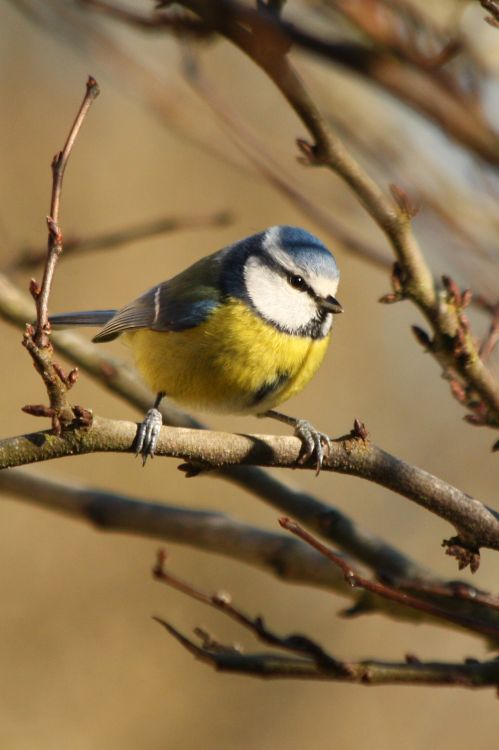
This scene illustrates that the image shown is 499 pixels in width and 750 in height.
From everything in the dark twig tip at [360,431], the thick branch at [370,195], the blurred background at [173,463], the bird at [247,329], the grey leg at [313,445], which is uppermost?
the thick branch at [370,195]

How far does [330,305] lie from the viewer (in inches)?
113

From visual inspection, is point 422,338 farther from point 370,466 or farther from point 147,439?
point 147,439

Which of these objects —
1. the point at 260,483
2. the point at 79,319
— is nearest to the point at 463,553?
the point at 260,483

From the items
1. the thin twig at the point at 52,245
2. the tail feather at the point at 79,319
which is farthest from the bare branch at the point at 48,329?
the tail feather at the point at 79,319

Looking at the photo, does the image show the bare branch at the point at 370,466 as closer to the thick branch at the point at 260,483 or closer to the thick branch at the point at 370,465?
the thick branch at the point at 370,465

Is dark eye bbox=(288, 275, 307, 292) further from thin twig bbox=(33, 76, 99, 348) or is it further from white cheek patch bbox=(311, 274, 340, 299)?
thin twig bbox=(33, 76, 99, 348)

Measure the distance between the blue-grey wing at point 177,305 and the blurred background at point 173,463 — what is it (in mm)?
376

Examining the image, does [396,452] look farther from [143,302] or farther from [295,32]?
[295,32]

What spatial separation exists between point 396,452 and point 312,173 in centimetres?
193

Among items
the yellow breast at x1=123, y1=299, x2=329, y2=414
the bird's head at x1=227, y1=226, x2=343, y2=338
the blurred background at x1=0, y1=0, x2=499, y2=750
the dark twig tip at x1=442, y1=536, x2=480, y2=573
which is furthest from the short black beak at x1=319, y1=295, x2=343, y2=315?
the dark twig tip at x1=442, y1=536, x2=480, y2=573

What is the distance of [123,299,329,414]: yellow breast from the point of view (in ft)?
9.14

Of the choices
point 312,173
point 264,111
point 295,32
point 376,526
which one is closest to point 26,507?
point 376,526

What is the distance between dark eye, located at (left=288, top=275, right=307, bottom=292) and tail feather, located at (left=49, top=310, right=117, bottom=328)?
2.61ft

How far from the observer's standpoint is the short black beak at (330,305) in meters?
2.83
